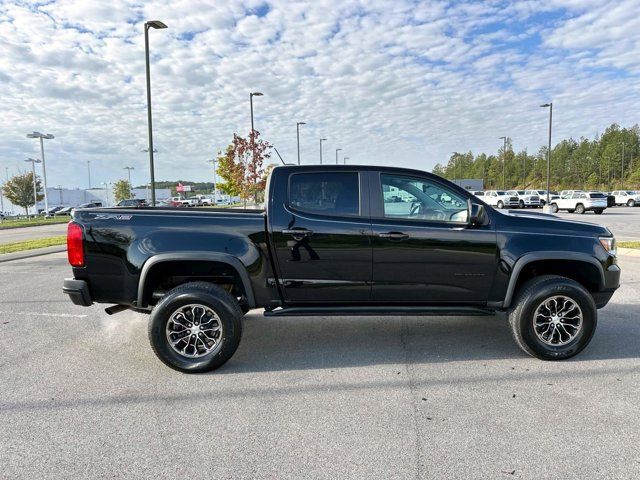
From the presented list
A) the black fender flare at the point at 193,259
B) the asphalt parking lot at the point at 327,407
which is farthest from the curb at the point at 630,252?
the black fender flare at the point at 193,259

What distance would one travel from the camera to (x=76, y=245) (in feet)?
13.4

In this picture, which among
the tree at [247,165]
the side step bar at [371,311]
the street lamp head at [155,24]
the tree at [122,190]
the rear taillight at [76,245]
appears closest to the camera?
the rear taillight at [76,245]

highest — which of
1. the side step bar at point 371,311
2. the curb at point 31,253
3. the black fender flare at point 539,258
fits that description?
the black fender flare at point 539,258

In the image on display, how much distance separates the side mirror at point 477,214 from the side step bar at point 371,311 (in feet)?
2.80

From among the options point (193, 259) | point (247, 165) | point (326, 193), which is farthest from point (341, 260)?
point (247, 165)

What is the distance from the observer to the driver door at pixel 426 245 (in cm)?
414

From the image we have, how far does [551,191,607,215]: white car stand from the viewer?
97.2 ft

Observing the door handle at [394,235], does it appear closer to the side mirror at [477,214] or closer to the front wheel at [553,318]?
the side mirror at [477,214]

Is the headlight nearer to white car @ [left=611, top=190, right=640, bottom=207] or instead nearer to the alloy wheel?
the alloy wheel

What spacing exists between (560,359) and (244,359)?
308cm

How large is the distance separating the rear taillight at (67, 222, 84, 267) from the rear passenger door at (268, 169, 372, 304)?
178cm

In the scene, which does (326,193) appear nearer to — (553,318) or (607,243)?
(553,318)

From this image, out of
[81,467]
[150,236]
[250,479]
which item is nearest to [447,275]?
[250,479]

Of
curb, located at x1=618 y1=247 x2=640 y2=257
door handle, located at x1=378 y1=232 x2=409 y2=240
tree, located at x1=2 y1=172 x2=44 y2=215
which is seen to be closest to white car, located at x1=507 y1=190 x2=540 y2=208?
curb, located at x1=618 y1=247 x2=640 y2=257
